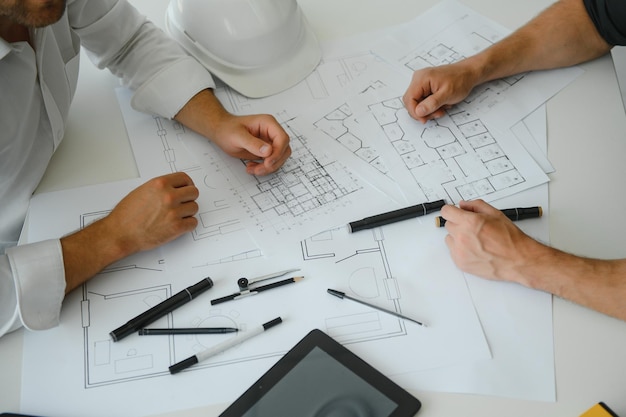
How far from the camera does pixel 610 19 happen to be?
1.40 m

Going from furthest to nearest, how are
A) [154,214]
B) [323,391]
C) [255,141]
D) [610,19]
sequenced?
[610,19], [255,141], [154,214], [323,391]

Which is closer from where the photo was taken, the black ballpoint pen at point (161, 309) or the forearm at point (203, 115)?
the black ballpoint pen at point (161, 309)

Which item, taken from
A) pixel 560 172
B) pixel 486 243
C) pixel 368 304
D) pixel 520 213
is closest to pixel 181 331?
pixel 368 304

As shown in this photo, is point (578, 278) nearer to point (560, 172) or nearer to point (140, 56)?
point (560, 172)

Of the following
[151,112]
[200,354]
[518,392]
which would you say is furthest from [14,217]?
[518,392]

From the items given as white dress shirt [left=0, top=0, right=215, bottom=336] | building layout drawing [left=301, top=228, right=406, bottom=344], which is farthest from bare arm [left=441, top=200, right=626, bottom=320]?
white dress shirt [left=0, top=0, right=215, bottom=336]

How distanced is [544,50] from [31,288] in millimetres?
1138

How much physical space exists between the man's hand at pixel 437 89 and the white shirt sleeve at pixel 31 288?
2.45 feet

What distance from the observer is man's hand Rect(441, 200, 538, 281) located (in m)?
1.10

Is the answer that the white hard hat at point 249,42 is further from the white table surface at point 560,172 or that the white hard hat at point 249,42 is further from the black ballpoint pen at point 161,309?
the black ballpoint pen at point 161,309

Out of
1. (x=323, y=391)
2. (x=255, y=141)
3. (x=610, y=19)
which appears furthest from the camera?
(x=610, y=19)

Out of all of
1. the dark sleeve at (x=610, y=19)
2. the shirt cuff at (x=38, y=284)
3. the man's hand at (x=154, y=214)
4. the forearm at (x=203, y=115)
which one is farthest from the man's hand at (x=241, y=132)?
the dark sleeve at (x=610, y=19)

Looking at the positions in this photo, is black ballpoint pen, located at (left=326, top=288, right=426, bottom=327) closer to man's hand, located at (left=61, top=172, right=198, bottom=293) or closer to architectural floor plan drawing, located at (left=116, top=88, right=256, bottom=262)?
architectural floor plan drawing, located at (left=116, top=88, right=256, bottom=262)

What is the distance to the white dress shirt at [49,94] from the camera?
1.07m
